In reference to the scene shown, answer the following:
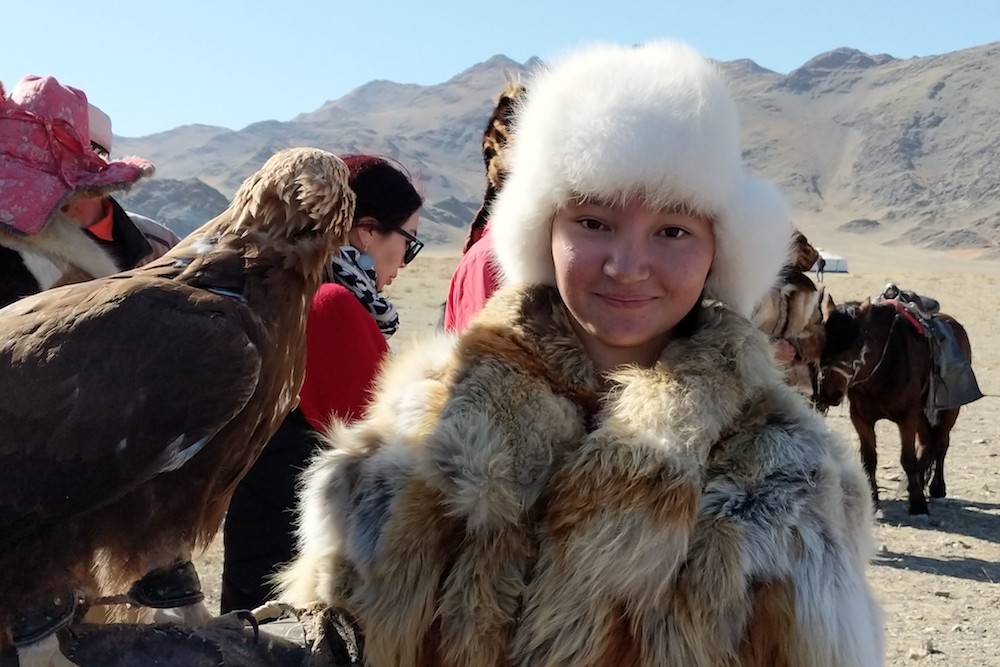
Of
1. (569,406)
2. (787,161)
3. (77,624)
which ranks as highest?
(569,406)

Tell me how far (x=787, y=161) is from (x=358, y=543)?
317ft

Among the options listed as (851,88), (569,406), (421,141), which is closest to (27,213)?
(569,406)

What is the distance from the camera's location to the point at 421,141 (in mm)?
127625

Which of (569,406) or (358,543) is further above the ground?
(569,406)

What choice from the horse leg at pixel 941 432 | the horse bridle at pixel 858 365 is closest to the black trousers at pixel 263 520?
the horse bridle at pixel 858 365

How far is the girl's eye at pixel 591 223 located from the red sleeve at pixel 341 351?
1005 mm

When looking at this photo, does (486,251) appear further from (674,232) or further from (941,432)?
(941,432)

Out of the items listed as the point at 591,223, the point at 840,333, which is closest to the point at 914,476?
the point at 840,333

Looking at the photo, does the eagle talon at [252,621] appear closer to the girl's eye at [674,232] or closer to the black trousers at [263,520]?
the black trousers at [263,520]

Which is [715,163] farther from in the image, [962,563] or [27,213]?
[962,563]

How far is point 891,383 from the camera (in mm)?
8305

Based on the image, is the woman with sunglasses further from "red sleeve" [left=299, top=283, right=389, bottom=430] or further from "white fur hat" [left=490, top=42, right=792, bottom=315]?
"white fur hat" [left=490, top=42, right=792, bottom=315]

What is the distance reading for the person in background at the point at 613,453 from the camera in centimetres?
181

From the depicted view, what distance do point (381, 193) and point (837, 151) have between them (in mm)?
105050
